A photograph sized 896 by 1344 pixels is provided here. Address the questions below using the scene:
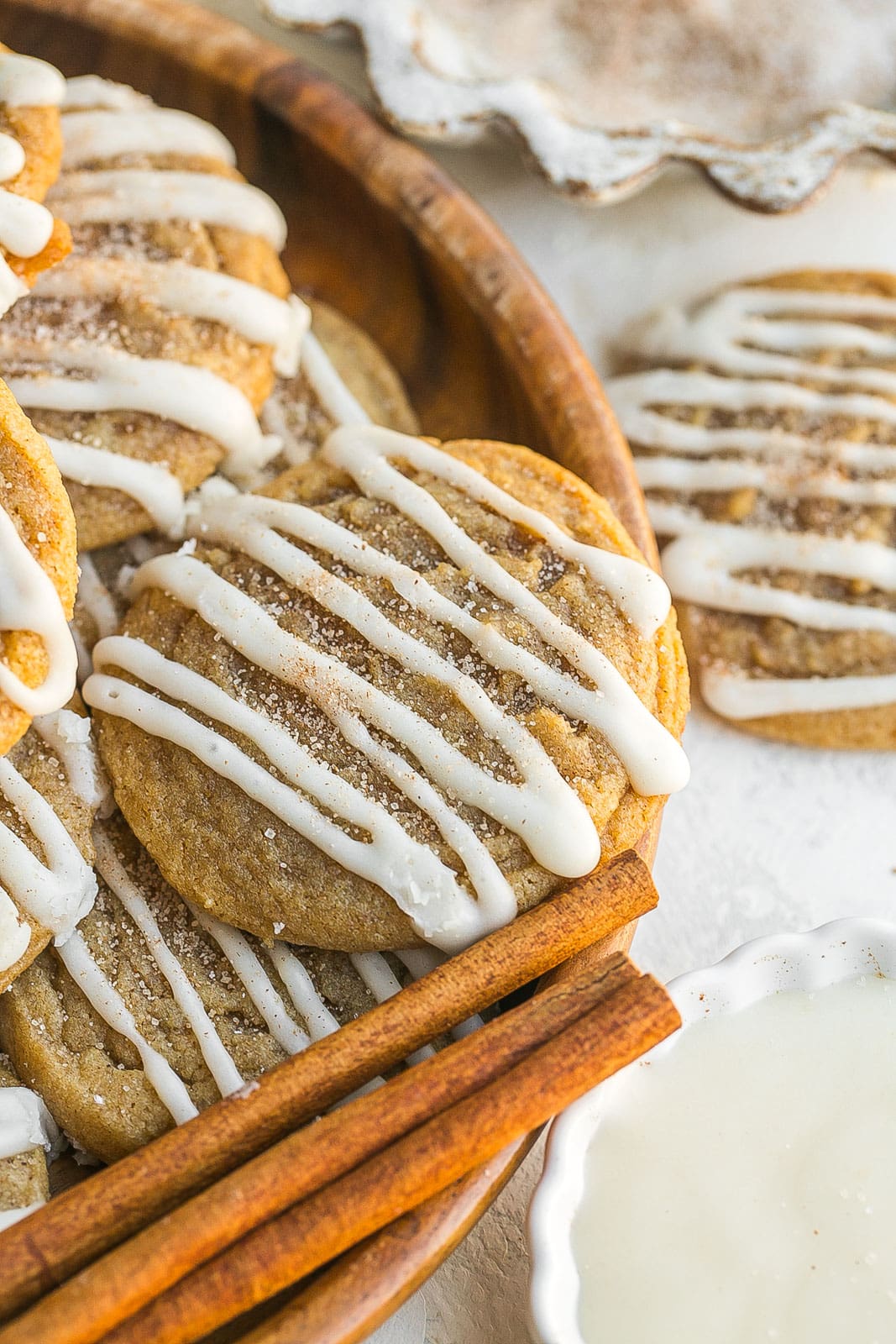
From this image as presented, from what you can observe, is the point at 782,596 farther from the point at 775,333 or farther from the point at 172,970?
the point at 172,970

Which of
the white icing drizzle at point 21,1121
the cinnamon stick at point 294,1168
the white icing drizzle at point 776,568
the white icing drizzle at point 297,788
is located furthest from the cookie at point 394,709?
the white icing drizzle at point 776,568

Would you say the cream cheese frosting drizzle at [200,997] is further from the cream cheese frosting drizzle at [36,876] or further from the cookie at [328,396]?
the cookie at [328,396]

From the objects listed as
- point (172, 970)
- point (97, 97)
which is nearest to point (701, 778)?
point (172, 970)

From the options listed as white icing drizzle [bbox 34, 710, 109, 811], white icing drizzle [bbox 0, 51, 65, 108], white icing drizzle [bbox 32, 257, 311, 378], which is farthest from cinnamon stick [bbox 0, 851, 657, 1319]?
white icing drizzle [bbox 0, 51, 65, 108]

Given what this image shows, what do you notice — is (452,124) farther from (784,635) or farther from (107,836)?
(107,836)

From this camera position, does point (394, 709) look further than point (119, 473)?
No
